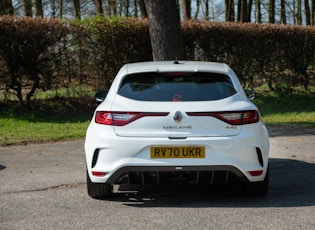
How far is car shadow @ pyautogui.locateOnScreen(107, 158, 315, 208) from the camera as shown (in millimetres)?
6379

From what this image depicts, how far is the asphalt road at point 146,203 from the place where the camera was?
5.52 metres

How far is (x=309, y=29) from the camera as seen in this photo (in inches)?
821

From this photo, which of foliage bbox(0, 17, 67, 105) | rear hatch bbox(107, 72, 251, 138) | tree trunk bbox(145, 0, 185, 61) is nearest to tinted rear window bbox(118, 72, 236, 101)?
rear hatch bbox(107, 72, 251, 138)

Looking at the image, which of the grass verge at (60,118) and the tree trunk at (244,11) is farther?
the tree trunk at (244,11)

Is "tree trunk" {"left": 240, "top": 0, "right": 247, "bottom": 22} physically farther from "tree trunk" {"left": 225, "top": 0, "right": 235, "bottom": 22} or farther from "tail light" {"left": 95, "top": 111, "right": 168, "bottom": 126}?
"tail light" {"left": 95, "top": 111, "right": 168, "bottom": 126}

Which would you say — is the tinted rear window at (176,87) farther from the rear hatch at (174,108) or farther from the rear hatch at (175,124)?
the rear hatch at (175,124)

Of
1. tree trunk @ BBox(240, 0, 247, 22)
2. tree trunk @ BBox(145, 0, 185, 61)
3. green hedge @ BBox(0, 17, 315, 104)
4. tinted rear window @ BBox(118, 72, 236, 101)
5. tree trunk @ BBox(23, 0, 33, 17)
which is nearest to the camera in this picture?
tinted rear window @ BBox(118, 72, 236, 101)

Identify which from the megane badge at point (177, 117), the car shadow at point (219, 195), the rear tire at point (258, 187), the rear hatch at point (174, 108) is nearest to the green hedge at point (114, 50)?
the car shadow at point (219, 195)

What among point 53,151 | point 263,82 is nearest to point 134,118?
point 53,151

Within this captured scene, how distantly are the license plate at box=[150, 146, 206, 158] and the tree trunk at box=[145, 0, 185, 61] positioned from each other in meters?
7.86

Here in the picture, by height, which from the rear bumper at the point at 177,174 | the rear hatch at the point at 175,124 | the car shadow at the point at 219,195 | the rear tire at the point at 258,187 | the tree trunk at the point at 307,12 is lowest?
the tree trunk at the point at 307,12

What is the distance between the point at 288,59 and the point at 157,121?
15324mm

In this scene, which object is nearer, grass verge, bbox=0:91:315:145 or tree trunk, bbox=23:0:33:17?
grass verge, bbox=0:91:315:145

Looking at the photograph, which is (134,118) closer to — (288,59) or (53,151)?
(53,151)
